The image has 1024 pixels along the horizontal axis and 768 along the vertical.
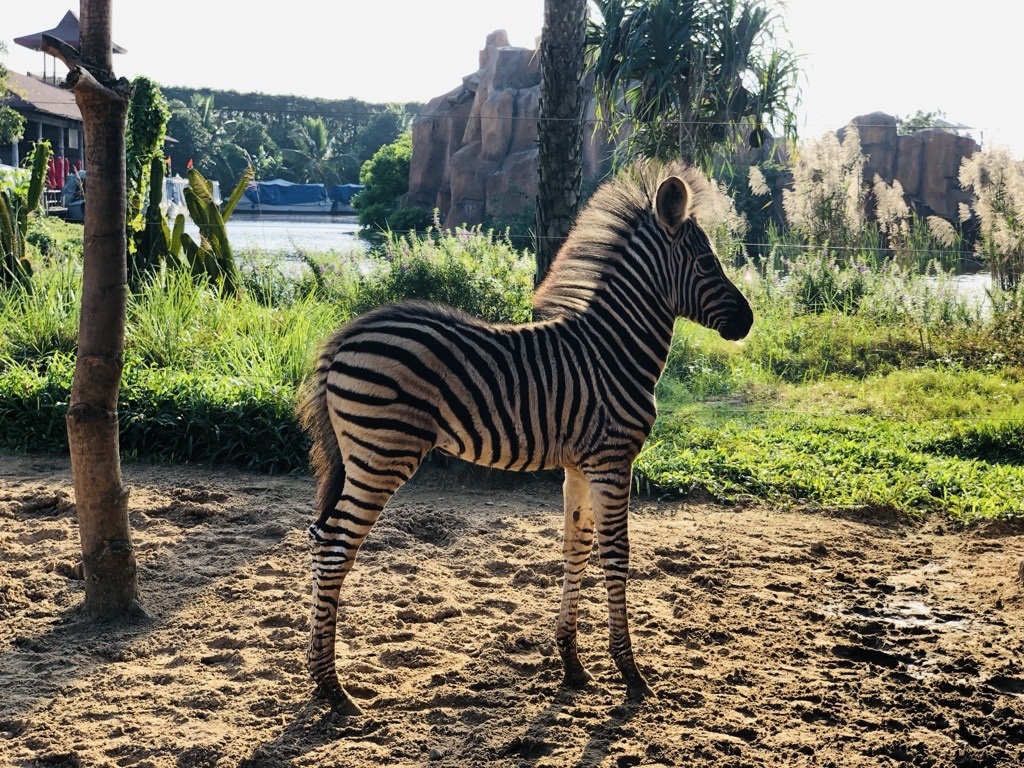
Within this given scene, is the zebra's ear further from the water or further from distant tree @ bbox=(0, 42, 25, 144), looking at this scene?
distant tree @ bbox=(0, 42, 25, 144)

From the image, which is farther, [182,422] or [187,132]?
[187,132]

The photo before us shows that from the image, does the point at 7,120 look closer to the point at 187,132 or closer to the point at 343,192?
the point at 187,132

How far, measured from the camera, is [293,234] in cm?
1542

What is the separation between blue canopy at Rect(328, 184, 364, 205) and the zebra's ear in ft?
61.7

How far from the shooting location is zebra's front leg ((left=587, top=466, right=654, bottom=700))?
4109 millimetres

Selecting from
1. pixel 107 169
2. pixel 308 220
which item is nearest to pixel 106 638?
pixel 107 169

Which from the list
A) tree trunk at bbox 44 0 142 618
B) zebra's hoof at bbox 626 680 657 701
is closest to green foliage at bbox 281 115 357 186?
tree trunk at bbox 44 0 142 618

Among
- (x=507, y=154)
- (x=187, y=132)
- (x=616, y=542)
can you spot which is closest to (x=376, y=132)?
(x=507, y=154)

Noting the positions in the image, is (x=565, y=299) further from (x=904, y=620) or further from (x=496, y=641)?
(x=904, y=620)

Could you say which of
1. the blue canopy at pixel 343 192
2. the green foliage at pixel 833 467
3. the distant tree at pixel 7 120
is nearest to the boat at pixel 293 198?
the blue canopy at pixel 343 192

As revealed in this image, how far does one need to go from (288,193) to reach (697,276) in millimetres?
17660

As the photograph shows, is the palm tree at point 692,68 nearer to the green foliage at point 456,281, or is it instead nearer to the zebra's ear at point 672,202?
the green foliage at point 456,281

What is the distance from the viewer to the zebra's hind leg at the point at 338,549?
385 cm

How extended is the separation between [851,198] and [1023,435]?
6073 mm
